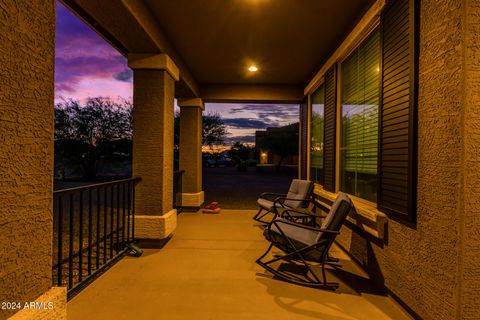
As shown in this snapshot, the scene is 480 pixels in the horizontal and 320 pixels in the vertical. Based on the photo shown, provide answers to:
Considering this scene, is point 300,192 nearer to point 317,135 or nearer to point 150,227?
point 317,135

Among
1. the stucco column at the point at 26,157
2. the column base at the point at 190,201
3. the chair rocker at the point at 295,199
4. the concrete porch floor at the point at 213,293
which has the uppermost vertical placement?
the stucco column at the point at 26,157

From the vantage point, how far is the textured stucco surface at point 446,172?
1.66 metres

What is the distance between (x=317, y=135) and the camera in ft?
18.4

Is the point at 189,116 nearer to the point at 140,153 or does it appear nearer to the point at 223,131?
the point at 140,153

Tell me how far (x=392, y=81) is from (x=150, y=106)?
2.86 metres

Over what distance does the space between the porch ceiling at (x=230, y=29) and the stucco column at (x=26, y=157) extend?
1332mm

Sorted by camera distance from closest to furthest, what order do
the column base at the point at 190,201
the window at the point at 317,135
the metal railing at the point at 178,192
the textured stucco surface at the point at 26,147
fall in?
the textured stucco surface at the point at 26,147 → the window at the point at 317,135 → the metal railing at the point at 178,192 → the column base at the point at 190,201

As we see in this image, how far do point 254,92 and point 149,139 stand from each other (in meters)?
3.48

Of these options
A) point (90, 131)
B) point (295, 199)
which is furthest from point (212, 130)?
point (295, 199)

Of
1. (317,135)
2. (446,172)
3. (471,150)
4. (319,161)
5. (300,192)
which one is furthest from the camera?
(317,135)

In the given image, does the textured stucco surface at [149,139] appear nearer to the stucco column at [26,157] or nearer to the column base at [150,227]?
the column base at [150,227]

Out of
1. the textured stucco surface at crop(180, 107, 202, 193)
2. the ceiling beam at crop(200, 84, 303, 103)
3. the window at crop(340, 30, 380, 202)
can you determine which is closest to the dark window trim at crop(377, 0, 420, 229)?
the window at crop(340, 30, 380, 202)

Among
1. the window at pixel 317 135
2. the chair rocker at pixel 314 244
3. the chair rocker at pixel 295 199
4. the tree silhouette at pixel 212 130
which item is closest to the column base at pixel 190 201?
the chair rocker at pixel 295 199

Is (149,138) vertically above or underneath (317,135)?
underneath
